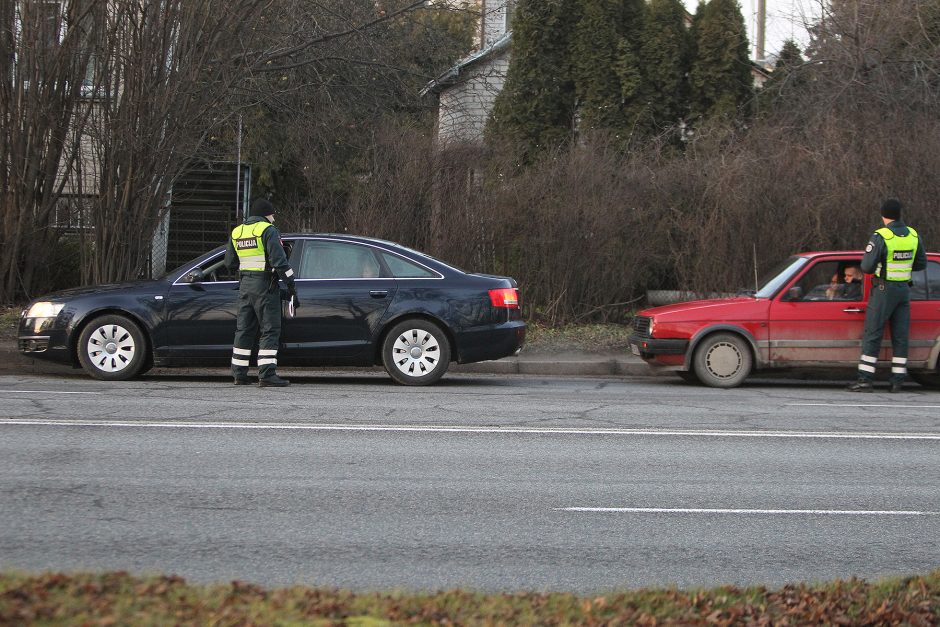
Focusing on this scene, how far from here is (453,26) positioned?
40656mm

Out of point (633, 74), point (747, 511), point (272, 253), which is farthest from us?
point (633, 74)

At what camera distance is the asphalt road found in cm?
543

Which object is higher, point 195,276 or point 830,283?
point 830,283

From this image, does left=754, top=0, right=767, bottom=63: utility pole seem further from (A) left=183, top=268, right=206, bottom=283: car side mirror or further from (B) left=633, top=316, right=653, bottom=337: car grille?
(A) left=183, top=268, right=206, bottom=283: car side mirror

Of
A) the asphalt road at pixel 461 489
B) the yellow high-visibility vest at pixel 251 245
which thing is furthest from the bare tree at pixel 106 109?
the asphalt road at pixel 461 489

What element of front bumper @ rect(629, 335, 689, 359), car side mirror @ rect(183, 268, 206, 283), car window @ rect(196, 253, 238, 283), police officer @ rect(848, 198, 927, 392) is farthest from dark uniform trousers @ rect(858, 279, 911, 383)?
car side mirror @ rect(183, 268, 206, 283)

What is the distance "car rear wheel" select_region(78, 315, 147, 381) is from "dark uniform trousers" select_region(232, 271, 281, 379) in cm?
114

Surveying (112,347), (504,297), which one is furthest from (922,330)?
(112,347)

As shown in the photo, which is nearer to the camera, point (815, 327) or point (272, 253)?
point (272, 253)

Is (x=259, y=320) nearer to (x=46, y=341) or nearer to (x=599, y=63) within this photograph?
(x=46, y=341)

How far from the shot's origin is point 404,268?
12516mm

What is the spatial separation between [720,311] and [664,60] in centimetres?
1183

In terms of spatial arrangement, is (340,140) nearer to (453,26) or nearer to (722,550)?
(722,550)

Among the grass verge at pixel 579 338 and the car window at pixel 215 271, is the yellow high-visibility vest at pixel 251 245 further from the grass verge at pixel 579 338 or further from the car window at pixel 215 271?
the grass verge at pixel 579 338
